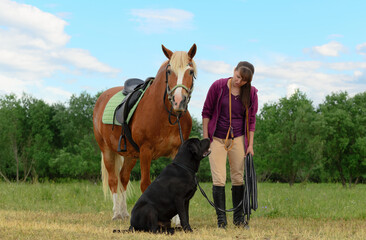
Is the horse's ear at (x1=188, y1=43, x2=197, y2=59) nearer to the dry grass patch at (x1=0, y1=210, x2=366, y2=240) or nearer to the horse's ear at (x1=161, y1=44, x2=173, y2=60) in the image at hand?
the horse's ear at (x1=161, y1=44, x2=173, y2=60)

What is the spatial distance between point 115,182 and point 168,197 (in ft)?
10.7

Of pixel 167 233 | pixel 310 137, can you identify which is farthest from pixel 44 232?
pixel 310 137

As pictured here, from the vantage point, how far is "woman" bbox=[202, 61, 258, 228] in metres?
6.02

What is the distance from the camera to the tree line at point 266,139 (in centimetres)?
Result: 2777

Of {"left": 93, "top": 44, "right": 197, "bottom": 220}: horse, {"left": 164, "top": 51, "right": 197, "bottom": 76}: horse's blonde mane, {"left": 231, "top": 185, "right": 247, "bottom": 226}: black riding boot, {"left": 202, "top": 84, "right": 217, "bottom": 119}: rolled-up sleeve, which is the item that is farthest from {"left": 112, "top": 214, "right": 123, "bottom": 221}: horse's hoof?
{"left": 164, "top": 51, "right": 197, "bottom": 76}: horse's blonde mane

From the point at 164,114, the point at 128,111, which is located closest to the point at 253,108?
the point at 164,114

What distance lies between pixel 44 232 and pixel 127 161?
3.18 meters

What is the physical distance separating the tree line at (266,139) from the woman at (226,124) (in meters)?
14.9

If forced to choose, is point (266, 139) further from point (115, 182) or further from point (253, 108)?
Answer: point (253, 108)

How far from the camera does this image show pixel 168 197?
5254mm

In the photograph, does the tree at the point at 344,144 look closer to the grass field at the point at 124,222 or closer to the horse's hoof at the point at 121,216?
the grass field at the point at 124,222

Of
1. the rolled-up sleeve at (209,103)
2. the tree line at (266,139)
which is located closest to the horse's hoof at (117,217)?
the rolled-up sleeve at (209,103)

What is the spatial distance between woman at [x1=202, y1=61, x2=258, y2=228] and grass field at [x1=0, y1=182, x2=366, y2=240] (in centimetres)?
88

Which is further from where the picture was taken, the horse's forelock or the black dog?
the horse's forelock
